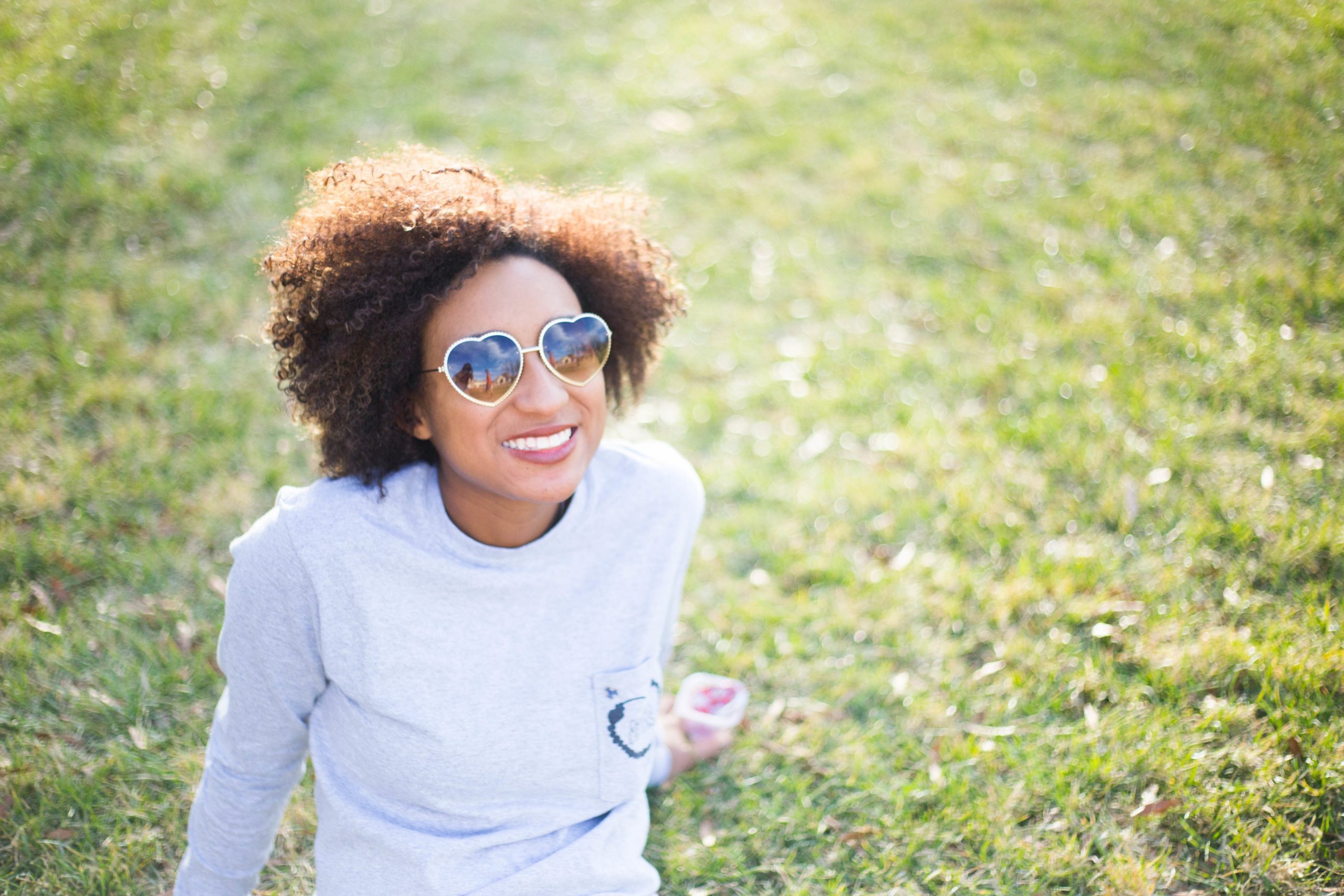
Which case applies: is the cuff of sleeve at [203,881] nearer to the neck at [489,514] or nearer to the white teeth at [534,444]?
the neck at [489,514]

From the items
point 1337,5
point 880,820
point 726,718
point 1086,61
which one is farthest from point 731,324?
point 1337,5

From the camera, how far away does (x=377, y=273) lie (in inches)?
93.5

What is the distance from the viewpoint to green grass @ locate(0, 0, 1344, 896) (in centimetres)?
313

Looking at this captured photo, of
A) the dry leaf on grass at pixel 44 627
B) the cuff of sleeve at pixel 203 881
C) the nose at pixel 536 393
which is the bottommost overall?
the dry leaf on grass at pixel 44 627

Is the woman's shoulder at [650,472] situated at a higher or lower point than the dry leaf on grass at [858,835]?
higher

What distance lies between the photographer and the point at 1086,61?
723cm

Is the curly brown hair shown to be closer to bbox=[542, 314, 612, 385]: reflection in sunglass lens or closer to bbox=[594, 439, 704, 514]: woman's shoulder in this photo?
bbox=[542, 314, 612, 385]: reflection in sunglass lens

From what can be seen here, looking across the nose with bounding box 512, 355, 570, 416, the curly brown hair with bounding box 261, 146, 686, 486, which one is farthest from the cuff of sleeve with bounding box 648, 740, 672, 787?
the nose with bounding box 512, 355, 570, 416

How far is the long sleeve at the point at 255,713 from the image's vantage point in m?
2.18

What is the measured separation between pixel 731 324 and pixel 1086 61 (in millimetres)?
4069

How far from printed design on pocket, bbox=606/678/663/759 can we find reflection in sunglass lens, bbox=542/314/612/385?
2.83 feet

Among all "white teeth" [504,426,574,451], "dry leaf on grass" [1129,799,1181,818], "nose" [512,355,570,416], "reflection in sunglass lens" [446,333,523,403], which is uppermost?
"reflection in sunglass lens" [446,333,523,403]

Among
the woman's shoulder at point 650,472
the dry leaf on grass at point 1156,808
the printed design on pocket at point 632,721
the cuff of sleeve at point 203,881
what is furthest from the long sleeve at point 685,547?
the dry leaf on grass at point 1156,808

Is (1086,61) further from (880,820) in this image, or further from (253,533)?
(253,533)
